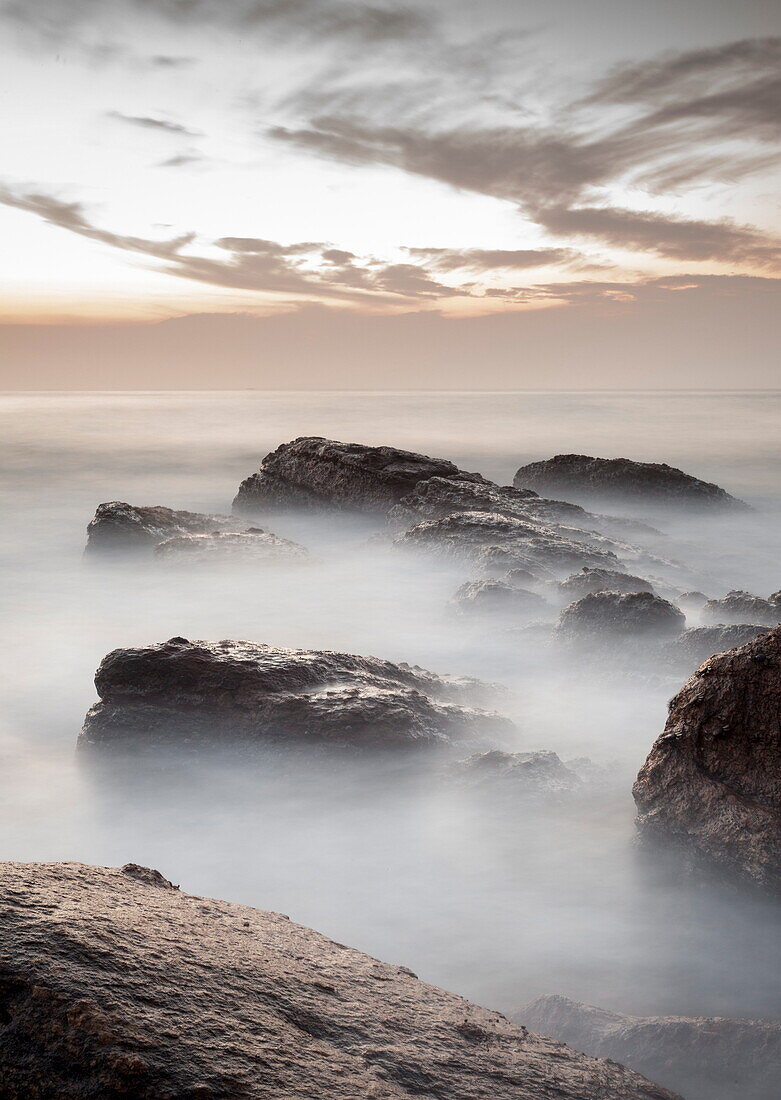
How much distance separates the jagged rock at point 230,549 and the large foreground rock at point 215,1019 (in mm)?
10567

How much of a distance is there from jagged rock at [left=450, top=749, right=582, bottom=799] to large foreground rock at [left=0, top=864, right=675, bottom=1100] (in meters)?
2.93

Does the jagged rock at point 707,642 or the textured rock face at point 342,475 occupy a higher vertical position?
the textured rock face at point 342,475

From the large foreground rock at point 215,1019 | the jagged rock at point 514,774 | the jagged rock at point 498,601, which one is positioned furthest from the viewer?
the jagged rock at point 498,601

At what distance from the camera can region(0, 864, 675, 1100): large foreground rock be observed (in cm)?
217

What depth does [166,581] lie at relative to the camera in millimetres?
13594

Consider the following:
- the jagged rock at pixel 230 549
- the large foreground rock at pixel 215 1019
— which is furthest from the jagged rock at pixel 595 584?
the large foreground rock at pixel 215 1019

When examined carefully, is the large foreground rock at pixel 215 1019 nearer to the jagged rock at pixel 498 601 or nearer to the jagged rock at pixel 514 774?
the jagged rock at pixel 514 774

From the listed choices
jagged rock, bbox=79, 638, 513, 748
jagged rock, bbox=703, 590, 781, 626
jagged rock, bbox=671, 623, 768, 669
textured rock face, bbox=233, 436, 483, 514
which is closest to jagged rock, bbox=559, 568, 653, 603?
jagged rock, bbox=703, 590, 781, 626

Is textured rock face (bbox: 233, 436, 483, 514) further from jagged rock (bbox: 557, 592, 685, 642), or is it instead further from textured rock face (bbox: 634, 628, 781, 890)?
textured rock face (bbox: 634, 628, 781, 890)

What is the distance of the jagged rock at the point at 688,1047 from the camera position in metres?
3.63

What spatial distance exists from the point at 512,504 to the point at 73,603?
7917 millimetres

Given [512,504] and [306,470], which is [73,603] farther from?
[512,504]

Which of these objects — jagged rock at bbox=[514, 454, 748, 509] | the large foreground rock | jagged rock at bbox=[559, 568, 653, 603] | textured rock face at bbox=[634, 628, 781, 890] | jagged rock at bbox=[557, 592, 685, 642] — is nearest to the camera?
the large foreground rock

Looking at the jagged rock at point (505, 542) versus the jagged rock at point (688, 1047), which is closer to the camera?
the jagged rock at point (688, 1047)
